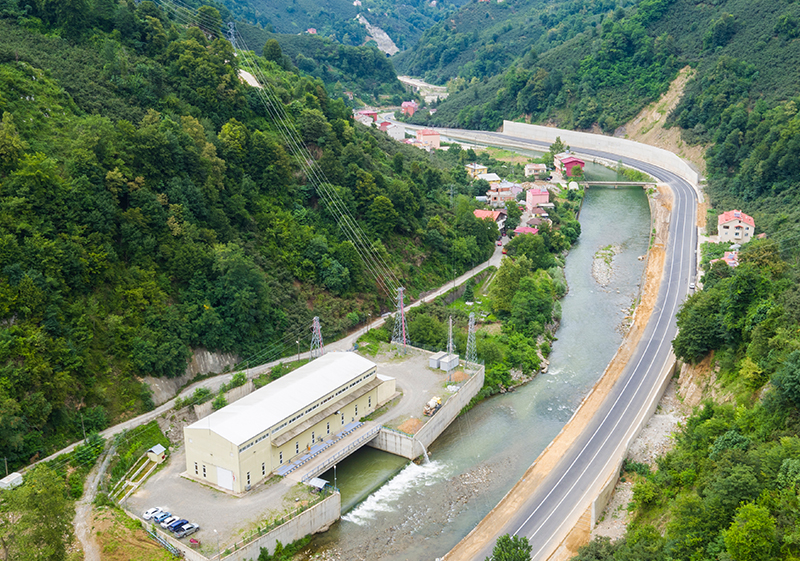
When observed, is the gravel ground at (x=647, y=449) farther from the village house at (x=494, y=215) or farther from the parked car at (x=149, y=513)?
the village house at (x=494, y=215)

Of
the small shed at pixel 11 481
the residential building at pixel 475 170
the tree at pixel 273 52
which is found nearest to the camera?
the small shed at pixel 11 481

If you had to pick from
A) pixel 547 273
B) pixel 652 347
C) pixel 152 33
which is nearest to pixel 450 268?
pixel 547 273

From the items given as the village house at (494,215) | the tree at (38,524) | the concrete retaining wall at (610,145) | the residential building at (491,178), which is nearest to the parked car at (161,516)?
the tree at (38,524)

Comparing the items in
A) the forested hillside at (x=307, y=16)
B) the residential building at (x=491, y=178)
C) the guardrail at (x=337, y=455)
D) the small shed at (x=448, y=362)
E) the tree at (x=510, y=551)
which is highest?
the forested hillside at (x=307, y=16)

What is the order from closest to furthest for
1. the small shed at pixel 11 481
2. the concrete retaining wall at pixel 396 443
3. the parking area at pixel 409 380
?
the small shed at pixel 11 481 → the concrete retaining wall at pixel 396 443 → the parking area at pixel 409 380

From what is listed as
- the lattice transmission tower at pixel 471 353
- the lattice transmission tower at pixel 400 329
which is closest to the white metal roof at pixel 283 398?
the lattice transmission tower at pixel 400 329

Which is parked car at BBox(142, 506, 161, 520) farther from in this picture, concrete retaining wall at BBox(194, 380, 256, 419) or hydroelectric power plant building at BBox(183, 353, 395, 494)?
concrete retaining wall at BBox(194, 380, 256, 419)

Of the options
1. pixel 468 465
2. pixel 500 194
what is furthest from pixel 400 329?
pixel 500 194

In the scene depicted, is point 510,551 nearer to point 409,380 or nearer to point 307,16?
point 409,380

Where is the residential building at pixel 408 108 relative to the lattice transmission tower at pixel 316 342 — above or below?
above

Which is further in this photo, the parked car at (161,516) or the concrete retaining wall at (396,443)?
the concrete retaining wall at (396,443)
